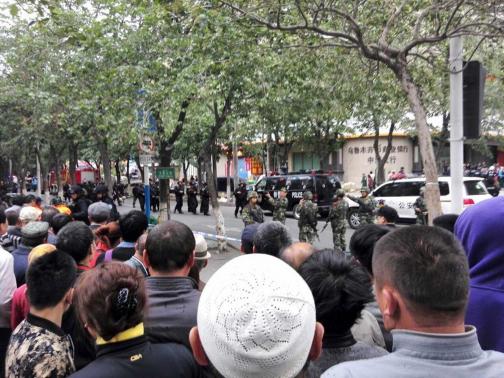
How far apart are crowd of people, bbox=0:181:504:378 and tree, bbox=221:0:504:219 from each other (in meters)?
3.73

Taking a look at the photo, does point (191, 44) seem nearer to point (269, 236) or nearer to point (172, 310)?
point (269, 236)

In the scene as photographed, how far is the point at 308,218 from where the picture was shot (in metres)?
12.2

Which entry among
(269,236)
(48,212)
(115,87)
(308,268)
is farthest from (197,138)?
(308,268)

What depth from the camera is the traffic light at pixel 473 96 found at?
591cm

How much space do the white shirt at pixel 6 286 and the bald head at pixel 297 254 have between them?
1.97 meters

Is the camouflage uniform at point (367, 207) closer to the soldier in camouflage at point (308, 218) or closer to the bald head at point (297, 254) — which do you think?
the soldier in camouflage at point (308, 218)

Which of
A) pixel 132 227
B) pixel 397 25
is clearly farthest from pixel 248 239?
pixel 397 25

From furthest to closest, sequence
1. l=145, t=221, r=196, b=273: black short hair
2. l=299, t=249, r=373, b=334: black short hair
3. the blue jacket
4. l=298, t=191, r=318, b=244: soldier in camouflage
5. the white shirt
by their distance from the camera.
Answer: l=298, t=191, r=318, b=244: soldier in camouflage
the white shirt
l=145, t=221, r=196, b=273: black short hair
the blue jacket
l=299, t=249, r=373, b=334: black short hair

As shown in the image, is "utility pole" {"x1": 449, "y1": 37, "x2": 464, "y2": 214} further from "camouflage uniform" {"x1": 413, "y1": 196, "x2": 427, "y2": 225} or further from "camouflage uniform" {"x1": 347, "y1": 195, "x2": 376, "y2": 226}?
"camouflage uniform" {"x1": 347, "y1": 195, "x2": 376, "y2": 226}

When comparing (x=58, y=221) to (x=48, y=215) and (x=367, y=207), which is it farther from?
(x=367, y=207)

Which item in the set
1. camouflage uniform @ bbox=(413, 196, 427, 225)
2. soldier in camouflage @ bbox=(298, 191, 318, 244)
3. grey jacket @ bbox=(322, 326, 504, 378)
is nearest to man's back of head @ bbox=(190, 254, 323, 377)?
grey jacket @ bbox=(322, 326, 504, 378)

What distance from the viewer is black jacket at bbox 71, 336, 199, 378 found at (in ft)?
6.39

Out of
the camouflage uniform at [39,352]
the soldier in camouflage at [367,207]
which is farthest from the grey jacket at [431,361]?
the soldier in camouflage at [367,207]

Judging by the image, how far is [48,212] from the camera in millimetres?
6562
